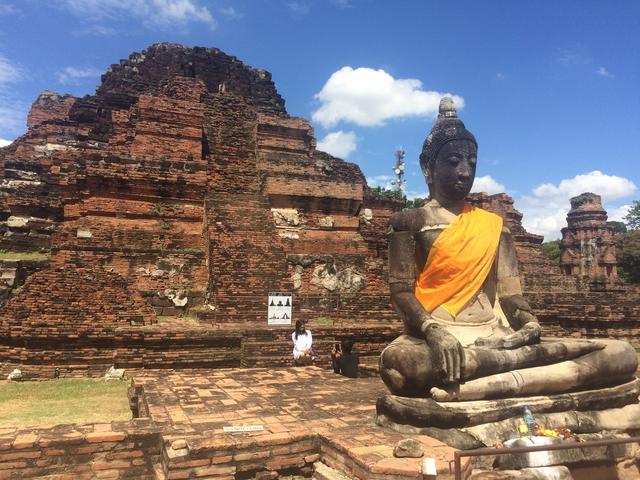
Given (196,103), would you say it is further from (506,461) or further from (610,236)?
(610,236)

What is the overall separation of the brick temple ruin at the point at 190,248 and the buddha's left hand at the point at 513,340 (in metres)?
4.73

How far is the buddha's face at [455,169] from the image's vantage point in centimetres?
521

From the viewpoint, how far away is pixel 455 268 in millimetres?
5020

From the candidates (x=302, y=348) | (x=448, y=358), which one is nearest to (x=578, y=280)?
(x=302, y=348)

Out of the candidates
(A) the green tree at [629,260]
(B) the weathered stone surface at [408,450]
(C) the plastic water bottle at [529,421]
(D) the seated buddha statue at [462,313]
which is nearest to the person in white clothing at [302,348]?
(D) the seated buddha statue at [462,313]

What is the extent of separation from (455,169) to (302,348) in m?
4.28

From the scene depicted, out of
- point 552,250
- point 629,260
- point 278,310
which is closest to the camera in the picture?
point 278,310

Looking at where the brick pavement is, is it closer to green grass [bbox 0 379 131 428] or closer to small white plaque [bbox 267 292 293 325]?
green grass [bbox 0 379 131 428]

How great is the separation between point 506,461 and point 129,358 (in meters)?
6.22

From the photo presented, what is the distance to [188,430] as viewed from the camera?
421 centimetres

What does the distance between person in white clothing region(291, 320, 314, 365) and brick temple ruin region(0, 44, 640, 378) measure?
0.47m

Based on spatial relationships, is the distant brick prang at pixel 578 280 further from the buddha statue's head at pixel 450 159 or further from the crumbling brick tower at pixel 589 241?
the buddha statue's head at pixel 450 159

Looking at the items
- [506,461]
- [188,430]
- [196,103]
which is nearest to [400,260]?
[506,461]

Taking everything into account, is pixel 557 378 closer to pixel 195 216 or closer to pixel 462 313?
pixel 462 313
